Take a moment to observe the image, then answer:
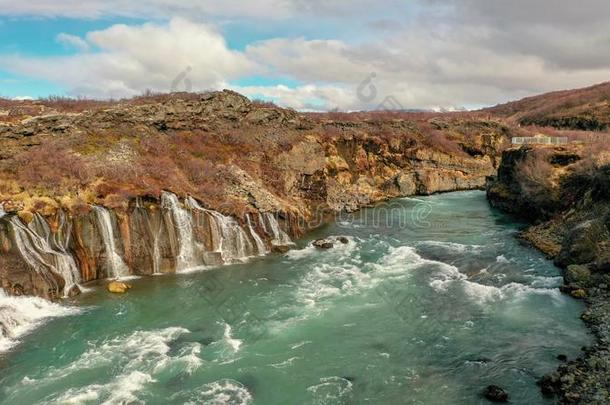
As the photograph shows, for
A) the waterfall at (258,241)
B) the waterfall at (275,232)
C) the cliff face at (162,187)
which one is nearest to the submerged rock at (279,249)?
the cliff face at (162,187)

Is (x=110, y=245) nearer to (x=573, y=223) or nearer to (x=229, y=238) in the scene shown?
(x=229, y=238)

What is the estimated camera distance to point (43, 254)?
27.1m

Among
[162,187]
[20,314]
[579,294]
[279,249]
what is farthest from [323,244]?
[20,314]

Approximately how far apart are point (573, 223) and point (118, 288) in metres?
33.5

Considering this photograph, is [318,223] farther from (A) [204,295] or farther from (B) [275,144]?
(A) [204,295]

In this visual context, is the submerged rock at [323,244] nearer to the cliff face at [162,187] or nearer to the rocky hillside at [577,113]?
the cliff face at [162,187]

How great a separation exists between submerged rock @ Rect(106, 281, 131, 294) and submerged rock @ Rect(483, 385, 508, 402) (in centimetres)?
2006

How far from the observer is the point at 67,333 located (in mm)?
22328

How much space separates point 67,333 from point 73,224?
898cm

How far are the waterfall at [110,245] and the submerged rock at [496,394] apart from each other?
2235cm

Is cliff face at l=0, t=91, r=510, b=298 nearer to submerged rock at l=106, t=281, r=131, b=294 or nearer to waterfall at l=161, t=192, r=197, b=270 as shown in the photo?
waterfall at l=161, t=192, r=197, b=270

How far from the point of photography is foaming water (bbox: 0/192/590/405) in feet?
58.4

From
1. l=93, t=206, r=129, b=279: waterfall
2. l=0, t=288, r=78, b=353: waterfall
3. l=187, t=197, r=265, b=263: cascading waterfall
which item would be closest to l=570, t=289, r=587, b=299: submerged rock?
l=187, t=197, r=265, b=263: cascading waterfall

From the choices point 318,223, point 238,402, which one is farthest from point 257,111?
point 238,402
